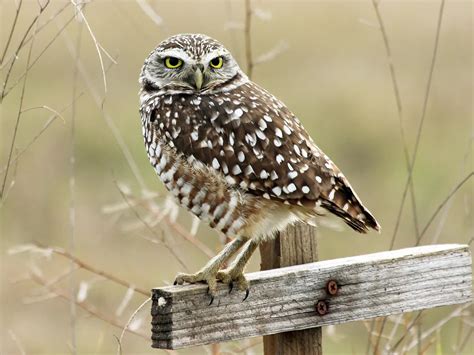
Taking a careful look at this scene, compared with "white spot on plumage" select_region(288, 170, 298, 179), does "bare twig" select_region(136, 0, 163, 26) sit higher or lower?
higher

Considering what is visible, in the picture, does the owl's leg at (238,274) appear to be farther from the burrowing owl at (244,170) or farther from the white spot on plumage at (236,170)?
the white spot on plumage at (236,170)

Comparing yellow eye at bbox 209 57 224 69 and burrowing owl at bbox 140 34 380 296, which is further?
yellow eye at bbox 209 57 224 69

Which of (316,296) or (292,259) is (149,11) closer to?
(292,259)

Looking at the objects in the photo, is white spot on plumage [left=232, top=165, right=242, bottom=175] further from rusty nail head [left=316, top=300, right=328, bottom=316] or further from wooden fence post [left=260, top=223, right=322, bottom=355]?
rusty nail head [left=316, top=300, right=328, bottom=316]

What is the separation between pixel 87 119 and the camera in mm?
11492

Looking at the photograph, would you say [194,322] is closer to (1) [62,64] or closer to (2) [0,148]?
(2) [0,148]

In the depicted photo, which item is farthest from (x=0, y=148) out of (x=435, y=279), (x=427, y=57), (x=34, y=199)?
(x=435, y=279)

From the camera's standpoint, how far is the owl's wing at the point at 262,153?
13.4 feet

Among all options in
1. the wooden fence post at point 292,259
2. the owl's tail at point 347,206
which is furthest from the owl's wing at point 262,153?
the wooden fence post at point 292,259

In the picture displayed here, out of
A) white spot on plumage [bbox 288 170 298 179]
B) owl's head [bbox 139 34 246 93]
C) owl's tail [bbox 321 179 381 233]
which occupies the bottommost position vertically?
owl's tail [bbox 321 179 381 233]

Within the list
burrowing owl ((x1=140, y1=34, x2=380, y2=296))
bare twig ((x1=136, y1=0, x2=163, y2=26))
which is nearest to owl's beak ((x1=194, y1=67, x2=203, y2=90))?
burrowing owl ((x1=140, y1=34, x2=380, y2=296))

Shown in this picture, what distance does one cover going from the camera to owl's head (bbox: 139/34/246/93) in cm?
442

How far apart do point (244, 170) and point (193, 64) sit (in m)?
0.57

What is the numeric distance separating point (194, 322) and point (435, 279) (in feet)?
2.93
